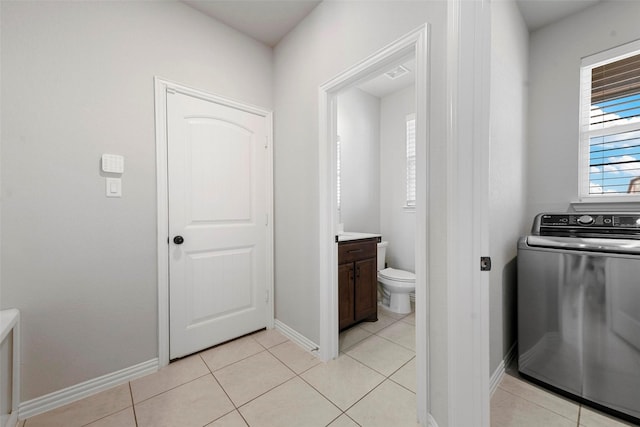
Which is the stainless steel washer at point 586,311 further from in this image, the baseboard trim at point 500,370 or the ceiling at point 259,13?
the ceiling at point 259,13

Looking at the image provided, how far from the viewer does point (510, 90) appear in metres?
1.79

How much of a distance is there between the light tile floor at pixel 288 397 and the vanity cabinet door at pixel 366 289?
43 cm

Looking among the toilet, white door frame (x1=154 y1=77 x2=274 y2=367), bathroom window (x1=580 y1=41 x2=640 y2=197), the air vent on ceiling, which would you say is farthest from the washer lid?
the air vent on ceiling

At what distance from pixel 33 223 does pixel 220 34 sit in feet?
6.13

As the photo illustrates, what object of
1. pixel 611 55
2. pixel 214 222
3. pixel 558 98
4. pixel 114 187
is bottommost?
pixel 214 222

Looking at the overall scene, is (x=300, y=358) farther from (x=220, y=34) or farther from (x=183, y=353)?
(x=220, y=34)

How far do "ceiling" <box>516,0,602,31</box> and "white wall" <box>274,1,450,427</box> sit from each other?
1301 millimetres

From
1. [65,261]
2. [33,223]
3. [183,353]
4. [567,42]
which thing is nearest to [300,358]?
[183,353]

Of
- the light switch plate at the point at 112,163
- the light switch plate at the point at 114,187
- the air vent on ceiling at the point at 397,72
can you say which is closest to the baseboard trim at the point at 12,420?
the light switch plate at the point at 114,187

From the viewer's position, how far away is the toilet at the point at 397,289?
2.57 meters

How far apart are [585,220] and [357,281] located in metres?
1.71

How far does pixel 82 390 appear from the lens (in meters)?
1.50

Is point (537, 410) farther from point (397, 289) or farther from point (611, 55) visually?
point (611, 55)

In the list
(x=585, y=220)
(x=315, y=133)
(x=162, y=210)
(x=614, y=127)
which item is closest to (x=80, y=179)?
(x=162, y=210)
